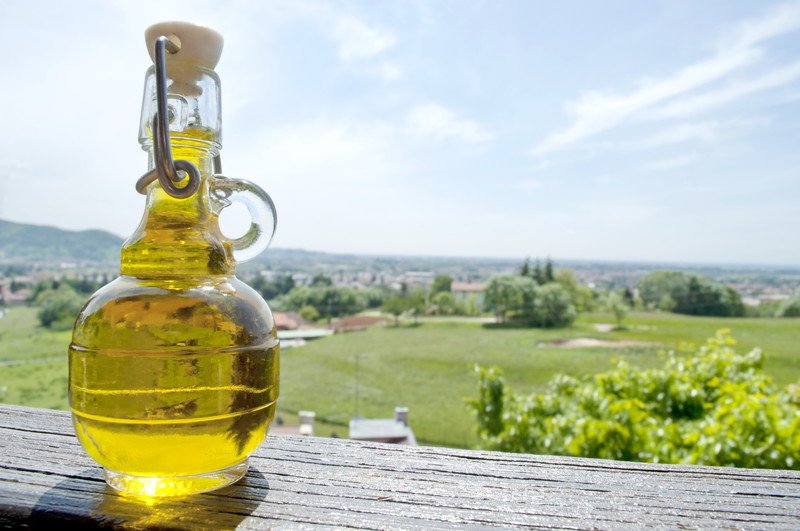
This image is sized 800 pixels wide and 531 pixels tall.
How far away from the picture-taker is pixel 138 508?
465 millimetres

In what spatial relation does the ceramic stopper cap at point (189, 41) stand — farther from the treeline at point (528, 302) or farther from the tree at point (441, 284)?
the tree at point (441, 284)

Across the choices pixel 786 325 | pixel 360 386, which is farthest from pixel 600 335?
pixel 360 386

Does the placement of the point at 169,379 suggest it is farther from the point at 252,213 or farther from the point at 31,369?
the point at 31,369

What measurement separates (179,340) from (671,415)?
3.54m

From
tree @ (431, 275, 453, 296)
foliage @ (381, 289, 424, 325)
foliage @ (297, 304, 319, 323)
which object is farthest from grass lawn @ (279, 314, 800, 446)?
tree @ (431, 275, 453, 296)

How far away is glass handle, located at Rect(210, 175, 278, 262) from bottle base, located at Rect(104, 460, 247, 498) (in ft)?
0.65

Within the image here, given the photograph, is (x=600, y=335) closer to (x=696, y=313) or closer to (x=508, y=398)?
(x=696, y=313)

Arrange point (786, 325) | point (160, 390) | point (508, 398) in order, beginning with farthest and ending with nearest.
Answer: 1. point (786, 325)
2. point (508, 398)
3. point (160, 390)

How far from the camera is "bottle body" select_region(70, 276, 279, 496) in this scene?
43 centimetres

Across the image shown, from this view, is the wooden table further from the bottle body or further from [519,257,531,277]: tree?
[519,257,531,277]: tree

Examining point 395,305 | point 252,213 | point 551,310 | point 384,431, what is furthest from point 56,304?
point 551,310

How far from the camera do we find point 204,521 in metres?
0.44

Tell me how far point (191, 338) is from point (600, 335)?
26739 millimetres

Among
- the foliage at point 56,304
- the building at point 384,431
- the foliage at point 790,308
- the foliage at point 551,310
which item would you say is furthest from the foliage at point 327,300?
the foliage at point 790,308
